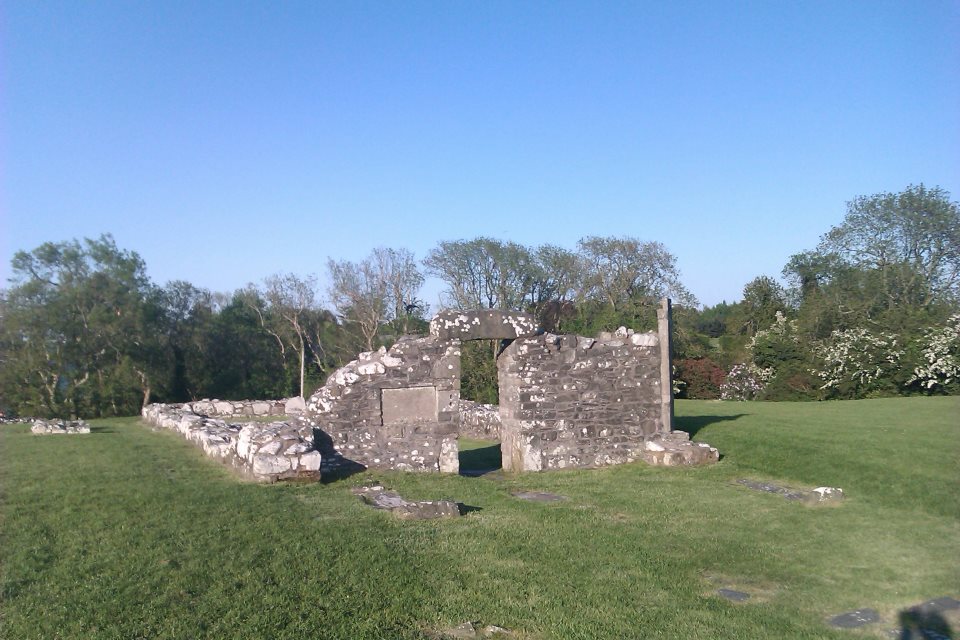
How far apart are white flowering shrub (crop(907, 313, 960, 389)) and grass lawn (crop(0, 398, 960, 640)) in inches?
556

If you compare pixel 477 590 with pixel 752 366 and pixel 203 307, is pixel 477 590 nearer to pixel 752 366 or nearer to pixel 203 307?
pixel 752 366

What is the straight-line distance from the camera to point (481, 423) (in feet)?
56.9

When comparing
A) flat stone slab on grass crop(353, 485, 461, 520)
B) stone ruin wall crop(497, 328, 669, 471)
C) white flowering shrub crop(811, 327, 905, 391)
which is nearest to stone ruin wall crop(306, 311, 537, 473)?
stone ruin wall crop(497, 328, 669, 471)

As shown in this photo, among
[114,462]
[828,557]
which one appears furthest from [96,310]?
[828,557]

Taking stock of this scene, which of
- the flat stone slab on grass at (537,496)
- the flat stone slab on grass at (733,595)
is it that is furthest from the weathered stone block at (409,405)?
the flat stone slab on grass at (733,595)

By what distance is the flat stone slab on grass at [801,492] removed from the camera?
9188 millimetres

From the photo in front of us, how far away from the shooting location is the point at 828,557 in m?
6.86

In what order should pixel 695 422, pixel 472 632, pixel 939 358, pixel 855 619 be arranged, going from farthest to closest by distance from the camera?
1. pixel 939 358
2. pixel 695 422
3. pixel 855 619
4. pixel 472 632

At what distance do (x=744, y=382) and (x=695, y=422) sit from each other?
15095 mm

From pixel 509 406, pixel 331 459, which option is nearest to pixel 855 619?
pixel 509 406

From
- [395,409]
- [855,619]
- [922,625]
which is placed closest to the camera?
[922,625]

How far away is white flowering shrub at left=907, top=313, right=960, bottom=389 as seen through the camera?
23.1 meters

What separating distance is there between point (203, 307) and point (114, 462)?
30013 mm

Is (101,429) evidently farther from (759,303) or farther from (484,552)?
(759,303)
